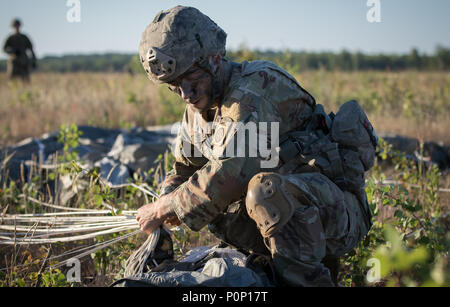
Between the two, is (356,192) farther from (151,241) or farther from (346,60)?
(346,60)

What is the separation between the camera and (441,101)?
27.4ft

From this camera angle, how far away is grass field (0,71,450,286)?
8.97 ft

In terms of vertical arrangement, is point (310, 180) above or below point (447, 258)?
above

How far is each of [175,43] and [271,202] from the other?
0.93m

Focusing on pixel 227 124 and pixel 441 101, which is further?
pixel 441 101

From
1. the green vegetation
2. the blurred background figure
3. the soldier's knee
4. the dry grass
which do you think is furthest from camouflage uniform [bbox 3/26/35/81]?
the soldier's knee

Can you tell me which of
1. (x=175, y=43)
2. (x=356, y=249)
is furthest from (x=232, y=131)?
(x=356, y=249)

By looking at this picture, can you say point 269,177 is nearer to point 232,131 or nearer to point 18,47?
point 232,131

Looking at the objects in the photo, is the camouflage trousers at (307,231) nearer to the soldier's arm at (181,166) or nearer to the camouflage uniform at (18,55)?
the soldier's arm at (181,166)

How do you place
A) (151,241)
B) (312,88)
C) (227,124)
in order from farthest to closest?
1. (312,88)
2. (151,241)
3. (227,124)

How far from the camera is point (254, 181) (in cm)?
219

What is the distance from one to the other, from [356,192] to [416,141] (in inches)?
130
